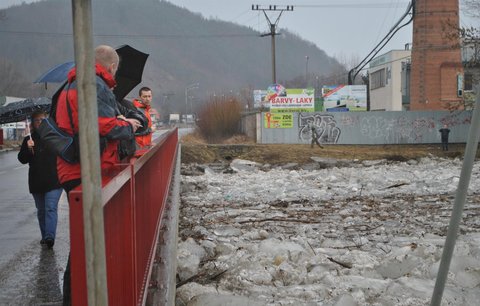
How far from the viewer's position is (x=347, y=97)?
62.4 metres

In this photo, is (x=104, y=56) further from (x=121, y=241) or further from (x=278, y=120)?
(x=278, y=120)

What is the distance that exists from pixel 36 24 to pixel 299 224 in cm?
12837

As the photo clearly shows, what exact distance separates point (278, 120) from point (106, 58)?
36412mm

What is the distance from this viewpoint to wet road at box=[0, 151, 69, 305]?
5.63 metres

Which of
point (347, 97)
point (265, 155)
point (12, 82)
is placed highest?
point (12, 82)

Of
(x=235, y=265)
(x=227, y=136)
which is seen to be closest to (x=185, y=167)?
(x=235, y=265)

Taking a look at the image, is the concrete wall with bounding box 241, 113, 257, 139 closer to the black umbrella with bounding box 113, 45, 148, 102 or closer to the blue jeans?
the black umbrella with bounding box 113, 45, 148, 102

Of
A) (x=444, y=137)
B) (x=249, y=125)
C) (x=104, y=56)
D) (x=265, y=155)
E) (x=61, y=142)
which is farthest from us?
(x=249, y=125)

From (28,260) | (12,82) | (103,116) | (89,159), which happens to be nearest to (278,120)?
(28,260)

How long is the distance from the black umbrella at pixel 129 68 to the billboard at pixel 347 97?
54.6 metres

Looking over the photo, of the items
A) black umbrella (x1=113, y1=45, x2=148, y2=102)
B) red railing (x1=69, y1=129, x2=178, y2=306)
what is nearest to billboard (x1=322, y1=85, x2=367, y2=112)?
black umbrella (x1=113, y1=45, x2=148, y2=102)

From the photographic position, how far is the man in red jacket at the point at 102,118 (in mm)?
3676

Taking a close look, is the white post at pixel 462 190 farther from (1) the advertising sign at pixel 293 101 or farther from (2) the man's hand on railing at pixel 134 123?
(1) the advertising sign at pixel 293 101

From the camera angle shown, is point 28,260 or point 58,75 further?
point 28,260
